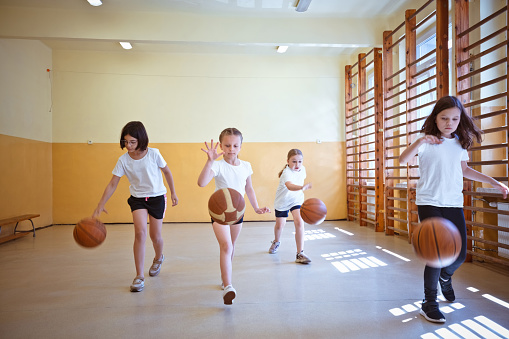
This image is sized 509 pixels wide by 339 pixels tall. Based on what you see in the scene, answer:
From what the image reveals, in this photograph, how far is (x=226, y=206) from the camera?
2670 mm

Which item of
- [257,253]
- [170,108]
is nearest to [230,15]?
[170,108]

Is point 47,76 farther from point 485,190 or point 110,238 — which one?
point 485,190

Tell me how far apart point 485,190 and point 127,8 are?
5.70 meters

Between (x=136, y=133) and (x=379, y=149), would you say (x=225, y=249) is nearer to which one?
(x=136, y=133)

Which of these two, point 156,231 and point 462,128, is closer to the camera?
point 462,128

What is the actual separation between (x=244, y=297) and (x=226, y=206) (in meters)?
0.83

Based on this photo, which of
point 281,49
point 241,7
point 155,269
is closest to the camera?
point 155,269

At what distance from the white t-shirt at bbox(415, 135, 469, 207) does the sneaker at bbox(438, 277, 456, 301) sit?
24.6 inches

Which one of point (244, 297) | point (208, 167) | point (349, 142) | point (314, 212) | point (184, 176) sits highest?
point (349, 142)

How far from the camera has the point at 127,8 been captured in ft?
19.7

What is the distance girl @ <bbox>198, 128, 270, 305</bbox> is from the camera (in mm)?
2713

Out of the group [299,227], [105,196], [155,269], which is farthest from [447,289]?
[105,196]

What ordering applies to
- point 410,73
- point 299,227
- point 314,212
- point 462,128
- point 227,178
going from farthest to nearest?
point 410,73 → point 299,227 → point 314,212 → point 227,178 → point 462,128

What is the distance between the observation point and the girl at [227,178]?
8.90 feet
